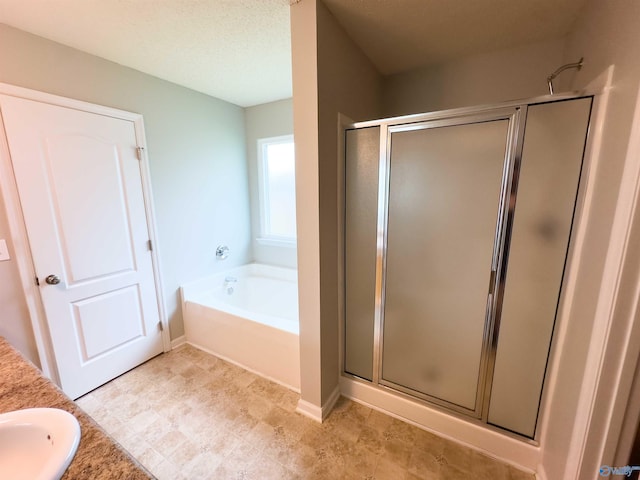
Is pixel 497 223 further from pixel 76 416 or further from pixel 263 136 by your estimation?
pixel 263 136

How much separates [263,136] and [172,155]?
1.03m

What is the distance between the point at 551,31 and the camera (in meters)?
1.59

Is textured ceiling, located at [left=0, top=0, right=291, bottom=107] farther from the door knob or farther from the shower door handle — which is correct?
the shower door handle

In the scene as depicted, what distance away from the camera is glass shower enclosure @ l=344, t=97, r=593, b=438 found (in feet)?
3.96

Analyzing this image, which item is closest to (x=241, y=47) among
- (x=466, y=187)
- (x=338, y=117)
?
(x=338, y=117)

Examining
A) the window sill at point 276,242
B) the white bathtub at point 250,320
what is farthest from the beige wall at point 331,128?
the window sill at point 276,242

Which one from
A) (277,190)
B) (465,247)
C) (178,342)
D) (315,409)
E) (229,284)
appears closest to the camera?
(465,247)

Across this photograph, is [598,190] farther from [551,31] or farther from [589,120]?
[551,31]

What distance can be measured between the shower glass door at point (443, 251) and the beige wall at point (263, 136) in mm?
1694

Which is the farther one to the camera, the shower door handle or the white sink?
the shower door handle

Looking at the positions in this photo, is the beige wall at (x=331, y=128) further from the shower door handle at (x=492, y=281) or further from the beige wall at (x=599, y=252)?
the beige wall at (x=599, y=252)

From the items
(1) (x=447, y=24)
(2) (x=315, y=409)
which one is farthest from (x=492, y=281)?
(1) (x=447, y=24)

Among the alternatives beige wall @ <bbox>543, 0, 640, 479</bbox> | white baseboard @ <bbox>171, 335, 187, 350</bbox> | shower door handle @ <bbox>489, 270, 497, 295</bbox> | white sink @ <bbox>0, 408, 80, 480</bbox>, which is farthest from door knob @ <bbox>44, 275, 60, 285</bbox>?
beige wall @ <bbox>543, 0, 640, 479</bbox>

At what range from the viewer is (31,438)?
2.42 feet
